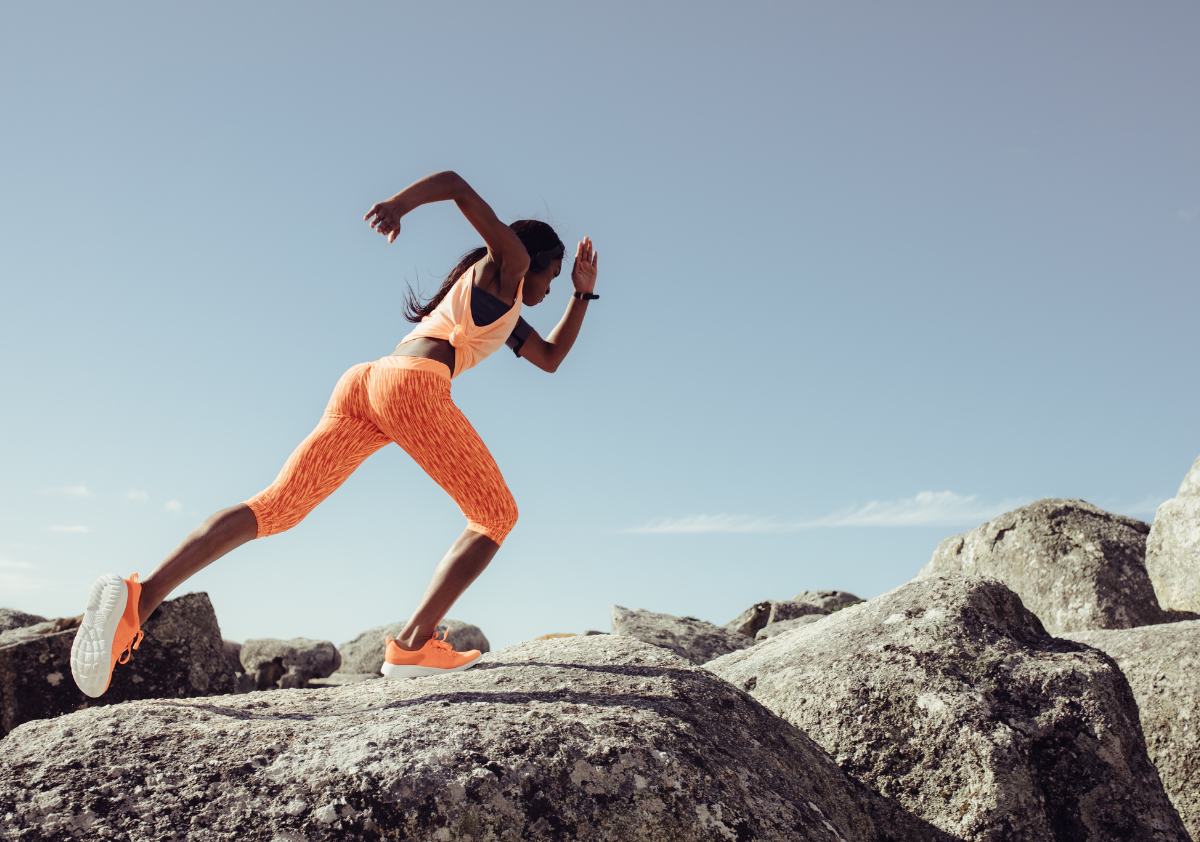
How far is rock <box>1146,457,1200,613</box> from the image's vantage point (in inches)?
385

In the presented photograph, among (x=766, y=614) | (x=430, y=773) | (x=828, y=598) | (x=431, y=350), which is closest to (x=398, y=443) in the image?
(x=431, y=350)

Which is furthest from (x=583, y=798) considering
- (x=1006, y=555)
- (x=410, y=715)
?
(x=1006, y=555)

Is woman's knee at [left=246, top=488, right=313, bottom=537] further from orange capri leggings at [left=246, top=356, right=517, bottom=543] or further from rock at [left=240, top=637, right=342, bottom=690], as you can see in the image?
rock at [left=240, top=637, right=342, bottom=690]

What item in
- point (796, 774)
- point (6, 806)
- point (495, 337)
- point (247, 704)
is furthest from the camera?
point (495, 337)

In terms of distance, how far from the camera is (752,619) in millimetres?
14406

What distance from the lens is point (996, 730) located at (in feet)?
12.2

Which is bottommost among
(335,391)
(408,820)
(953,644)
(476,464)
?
(408,820)

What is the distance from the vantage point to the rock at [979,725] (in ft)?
11.8

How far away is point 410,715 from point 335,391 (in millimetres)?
1955

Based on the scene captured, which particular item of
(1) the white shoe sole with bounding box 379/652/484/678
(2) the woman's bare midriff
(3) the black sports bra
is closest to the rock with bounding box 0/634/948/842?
(1) the white shoe sole with bounding box 379/652/484/678

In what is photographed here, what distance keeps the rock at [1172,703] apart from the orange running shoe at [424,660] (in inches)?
156

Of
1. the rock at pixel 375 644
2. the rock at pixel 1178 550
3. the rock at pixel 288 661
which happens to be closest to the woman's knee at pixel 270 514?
the rock at pixel 1178 550

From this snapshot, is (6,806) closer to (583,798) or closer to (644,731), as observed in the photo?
(583,798)

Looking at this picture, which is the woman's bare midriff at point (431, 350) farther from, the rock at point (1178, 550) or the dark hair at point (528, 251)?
the rock at point (1178, 550)
